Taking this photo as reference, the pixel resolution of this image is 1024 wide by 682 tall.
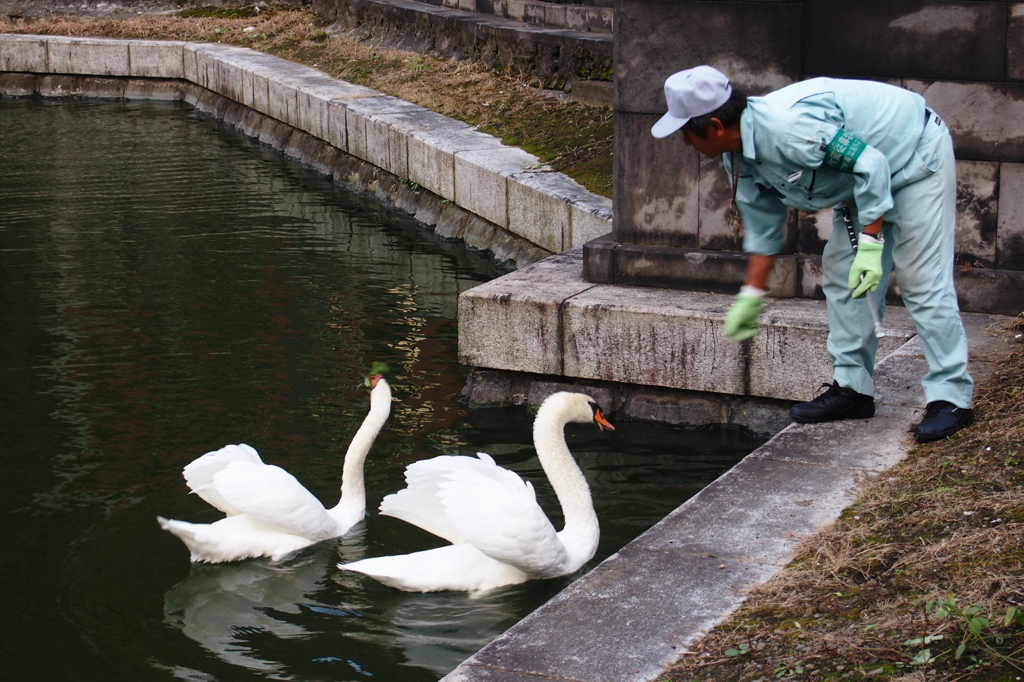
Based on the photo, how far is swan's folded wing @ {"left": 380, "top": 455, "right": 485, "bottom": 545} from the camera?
16.7 feet

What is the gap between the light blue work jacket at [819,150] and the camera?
4562 millimetres

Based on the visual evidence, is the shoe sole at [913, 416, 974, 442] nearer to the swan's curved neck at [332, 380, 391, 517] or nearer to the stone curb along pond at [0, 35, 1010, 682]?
the stone curb along pond at [0, 35, 1010, 682]

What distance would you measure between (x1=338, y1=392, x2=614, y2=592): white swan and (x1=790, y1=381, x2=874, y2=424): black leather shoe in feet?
2.80

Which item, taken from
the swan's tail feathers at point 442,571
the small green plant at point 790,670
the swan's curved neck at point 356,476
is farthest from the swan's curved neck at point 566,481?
the small green plant at point 790,670

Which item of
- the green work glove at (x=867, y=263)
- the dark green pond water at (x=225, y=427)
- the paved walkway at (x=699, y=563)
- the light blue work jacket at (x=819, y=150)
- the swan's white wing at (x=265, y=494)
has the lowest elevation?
the dark green pond water at (x=225, y=427)

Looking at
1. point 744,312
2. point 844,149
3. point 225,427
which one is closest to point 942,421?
point 744,312

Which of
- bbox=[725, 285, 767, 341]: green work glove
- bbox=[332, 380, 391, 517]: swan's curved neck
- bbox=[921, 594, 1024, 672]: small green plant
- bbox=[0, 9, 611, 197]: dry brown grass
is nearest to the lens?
bbox=[921, 594, 1024, 672]: small green plant

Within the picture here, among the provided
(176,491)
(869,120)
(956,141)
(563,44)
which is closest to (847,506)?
(869,120)

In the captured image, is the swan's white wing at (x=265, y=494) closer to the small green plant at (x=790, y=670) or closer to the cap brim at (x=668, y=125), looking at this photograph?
the cap brim at (x=668, y=125)

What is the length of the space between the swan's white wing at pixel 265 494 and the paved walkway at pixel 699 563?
1638 millimetres

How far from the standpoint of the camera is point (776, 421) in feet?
22.2

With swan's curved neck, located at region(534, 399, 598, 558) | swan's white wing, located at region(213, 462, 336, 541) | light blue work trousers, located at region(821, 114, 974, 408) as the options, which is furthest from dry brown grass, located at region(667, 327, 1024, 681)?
swan's white wing, located at region(213, 462, 336, 541)

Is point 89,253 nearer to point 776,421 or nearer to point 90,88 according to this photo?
point 776,421

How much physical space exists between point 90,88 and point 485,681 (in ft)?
61.8
